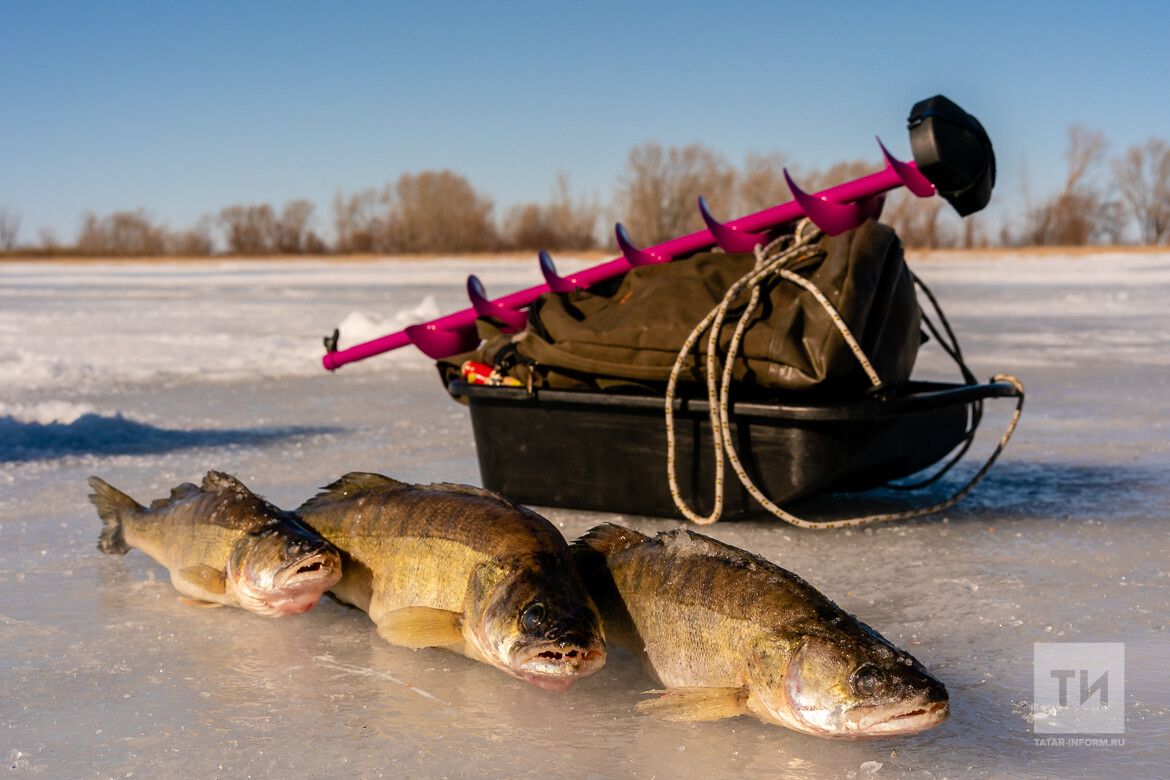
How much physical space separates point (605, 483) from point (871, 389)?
931mm

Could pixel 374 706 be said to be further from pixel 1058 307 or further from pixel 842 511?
pixel 1058 307

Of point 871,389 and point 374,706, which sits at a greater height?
point 871,389

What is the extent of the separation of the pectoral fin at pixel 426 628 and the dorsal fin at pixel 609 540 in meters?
0.35

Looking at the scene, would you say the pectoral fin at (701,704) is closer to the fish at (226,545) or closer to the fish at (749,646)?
the fish at (749,646)

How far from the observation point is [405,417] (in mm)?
6051

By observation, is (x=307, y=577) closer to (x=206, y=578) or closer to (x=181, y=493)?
(x=206, y=578)

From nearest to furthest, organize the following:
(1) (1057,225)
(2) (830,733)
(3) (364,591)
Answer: (2) (830,733)
(3) (364,591)
(1) (1057,225)

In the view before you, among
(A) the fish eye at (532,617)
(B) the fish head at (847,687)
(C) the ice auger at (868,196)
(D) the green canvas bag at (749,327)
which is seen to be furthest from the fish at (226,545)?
(C) the ice auger at (868,196)

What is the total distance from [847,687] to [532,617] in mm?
582

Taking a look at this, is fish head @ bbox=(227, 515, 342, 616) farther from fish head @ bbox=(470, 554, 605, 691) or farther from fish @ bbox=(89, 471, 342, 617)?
fish head @ bbox=(470, 554, 605, 691)

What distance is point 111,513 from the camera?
3244 millimetres

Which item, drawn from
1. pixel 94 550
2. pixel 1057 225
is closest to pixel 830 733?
pixel 94 550

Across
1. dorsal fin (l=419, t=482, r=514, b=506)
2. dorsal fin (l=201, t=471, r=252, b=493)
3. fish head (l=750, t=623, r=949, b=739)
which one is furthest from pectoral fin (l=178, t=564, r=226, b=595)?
fish head (l=750, t=623, r=949, b=739)

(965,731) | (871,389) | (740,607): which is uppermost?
(871,389)
